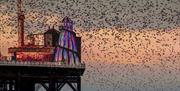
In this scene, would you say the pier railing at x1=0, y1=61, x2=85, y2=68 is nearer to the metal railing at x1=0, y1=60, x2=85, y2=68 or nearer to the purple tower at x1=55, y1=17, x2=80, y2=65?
the metal railing at x1=0, y1=60, x2=85, y2=68

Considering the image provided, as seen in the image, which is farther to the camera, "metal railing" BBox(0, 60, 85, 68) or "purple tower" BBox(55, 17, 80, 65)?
"purple tower" BBox(55, 17, 80, 65)

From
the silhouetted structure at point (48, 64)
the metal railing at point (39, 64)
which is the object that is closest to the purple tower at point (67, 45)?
the silhouetted structure at point (48, 64)

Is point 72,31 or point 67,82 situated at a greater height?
point 72,31

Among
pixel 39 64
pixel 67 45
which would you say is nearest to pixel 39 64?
pixel 39 64

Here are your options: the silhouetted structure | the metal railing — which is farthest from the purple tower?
the metal railing

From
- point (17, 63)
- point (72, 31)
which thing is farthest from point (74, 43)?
point (17, 63)

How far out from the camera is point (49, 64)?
123062mm

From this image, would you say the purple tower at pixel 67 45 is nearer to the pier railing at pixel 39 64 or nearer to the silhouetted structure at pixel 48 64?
the silhouetted structure at pixel 48 64

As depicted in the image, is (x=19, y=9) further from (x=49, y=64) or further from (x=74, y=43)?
(x=49, y=64)

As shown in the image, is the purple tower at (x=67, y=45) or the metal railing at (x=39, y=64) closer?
the metal railing at (x=39, y=64)

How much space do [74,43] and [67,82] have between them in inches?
359

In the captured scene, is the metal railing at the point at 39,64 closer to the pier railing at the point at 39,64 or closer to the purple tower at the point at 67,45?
the pier railing at the point at 39,64

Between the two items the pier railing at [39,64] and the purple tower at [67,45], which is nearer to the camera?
the pier railing at [39,64]

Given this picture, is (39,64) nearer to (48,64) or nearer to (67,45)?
(48,64)
